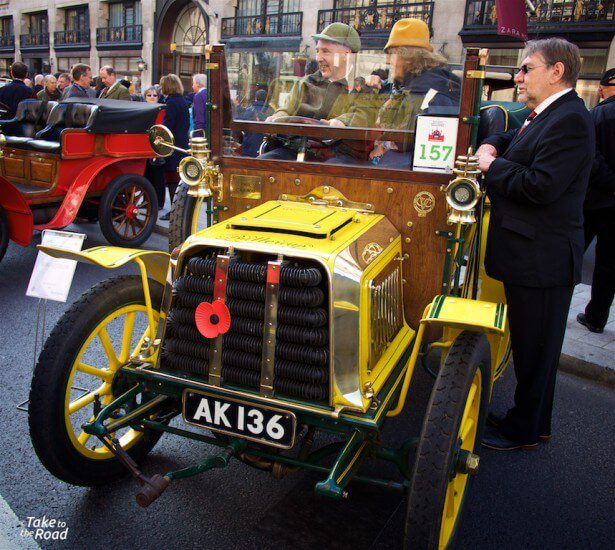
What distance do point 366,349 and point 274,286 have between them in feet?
1.45

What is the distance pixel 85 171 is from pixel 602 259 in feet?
16.1

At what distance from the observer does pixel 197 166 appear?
3049 mm

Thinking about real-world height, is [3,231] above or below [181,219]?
below

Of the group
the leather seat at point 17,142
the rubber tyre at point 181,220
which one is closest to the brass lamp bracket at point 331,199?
the rubber tyre at point 181,220

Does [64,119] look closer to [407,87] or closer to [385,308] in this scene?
[407,87]

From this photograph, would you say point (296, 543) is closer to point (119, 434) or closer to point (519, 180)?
point (119, 434)

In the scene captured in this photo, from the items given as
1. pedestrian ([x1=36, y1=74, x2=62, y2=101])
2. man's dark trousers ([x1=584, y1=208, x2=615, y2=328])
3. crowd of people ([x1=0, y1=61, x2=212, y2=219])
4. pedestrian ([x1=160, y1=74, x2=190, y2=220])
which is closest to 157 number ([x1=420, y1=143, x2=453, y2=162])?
man's dark trousers ([x1=584, y1=208, x2=615, y2=328])

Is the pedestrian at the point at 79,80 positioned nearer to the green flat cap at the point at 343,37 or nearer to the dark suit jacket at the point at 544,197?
the green flat cap at the point at 343,37

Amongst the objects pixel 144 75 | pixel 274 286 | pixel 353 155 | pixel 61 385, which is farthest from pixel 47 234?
pixel 144 75

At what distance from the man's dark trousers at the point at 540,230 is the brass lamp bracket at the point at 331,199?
0.60 meters

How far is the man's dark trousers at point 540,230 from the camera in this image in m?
2.54

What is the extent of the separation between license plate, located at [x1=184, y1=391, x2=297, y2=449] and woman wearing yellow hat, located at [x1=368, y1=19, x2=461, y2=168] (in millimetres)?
1414

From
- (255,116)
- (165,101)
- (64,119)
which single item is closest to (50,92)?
(165,101)

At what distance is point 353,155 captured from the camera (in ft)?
9.90
